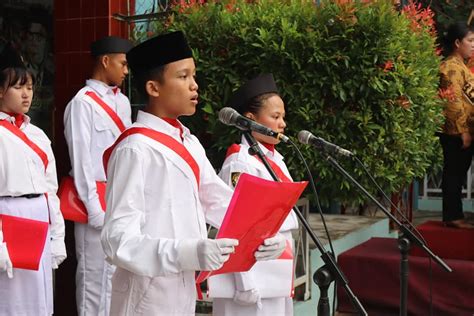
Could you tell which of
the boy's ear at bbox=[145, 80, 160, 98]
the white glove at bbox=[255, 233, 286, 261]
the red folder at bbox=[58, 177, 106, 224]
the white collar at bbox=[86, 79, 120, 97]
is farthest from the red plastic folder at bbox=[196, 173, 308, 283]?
the white collar at bbox=[86, 79, 120, 97]

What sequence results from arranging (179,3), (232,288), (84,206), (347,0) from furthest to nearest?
1. (179,3)
2. (347,0)
3. (84,206)
4. (232,288)

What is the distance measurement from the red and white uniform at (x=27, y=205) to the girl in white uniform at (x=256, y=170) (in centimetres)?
102

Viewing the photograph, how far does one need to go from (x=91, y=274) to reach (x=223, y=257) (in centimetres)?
260

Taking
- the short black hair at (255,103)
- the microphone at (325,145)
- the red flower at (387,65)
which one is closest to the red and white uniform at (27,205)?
the short black hair at (255,103)

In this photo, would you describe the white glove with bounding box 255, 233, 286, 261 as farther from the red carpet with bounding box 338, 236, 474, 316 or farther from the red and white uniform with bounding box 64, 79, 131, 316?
the red carpet with bounding box 338, 236, 474, 316

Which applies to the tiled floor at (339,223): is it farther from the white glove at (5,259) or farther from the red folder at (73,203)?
the white glove at (5,259)

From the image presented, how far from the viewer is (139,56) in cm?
295

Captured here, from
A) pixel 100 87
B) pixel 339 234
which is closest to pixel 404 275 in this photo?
pixel 100 87

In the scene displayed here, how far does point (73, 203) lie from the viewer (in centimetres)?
477

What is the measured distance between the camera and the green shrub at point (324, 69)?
508cm

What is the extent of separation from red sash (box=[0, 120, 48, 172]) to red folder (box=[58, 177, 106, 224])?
463 mm

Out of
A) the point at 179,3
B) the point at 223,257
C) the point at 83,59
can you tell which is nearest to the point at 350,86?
the point at 179,3

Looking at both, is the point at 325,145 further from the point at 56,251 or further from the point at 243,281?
the point at 56,251

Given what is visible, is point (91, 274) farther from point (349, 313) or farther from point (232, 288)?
point (349, 313)
